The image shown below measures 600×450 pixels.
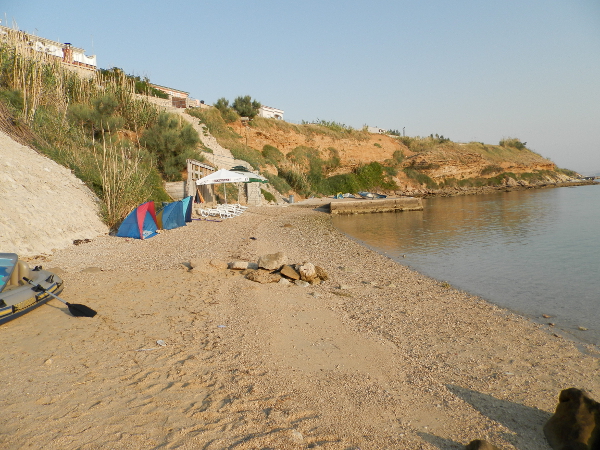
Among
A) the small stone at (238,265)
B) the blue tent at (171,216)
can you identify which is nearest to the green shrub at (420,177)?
the blue tent at (171,216)

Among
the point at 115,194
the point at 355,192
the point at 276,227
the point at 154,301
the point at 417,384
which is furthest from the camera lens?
the point at 355,192

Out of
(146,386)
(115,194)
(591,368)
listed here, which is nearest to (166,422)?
(146,386)

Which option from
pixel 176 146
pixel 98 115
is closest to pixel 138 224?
pixel 98 115

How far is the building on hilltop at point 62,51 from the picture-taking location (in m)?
18.8

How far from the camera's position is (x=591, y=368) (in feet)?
15.6

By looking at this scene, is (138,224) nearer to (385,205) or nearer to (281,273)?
(281,273)

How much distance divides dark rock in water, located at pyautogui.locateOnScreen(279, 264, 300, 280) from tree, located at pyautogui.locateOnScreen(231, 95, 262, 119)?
33.7m

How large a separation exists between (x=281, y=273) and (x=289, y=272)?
16 cm

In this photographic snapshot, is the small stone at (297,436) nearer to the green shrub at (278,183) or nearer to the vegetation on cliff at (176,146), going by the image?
the vegetation on cliff at (176,146)

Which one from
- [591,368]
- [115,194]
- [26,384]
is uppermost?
[115,194]

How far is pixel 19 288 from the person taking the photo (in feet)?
18.5

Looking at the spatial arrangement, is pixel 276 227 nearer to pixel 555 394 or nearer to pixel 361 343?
pixel 361 343

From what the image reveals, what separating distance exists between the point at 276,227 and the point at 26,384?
43.7ft

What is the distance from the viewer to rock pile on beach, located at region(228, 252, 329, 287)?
7.84m
